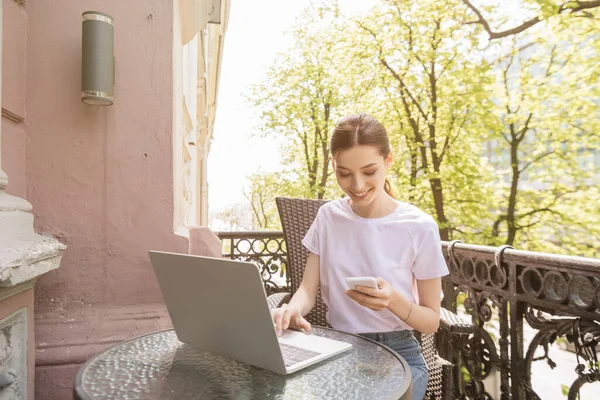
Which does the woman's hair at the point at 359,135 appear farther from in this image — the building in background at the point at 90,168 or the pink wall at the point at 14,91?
the pink wall at the point at 14,91

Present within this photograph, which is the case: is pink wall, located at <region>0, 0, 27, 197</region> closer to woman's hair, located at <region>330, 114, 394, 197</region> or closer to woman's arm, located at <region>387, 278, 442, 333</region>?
woman's hair, located at <region>330, 114, 394, 197</region>

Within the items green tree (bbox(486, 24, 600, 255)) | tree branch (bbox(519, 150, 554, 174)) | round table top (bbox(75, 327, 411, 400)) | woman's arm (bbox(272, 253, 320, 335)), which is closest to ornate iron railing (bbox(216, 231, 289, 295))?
woman's arm (bbox(272, 253, 320, 335))

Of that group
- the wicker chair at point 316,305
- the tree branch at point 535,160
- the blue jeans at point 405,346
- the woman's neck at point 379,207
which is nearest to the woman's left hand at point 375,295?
the blue jeans at point 405,346

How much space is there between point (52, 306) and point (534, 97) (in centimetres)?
1018

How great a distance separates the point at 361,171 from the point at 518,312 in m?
1.20

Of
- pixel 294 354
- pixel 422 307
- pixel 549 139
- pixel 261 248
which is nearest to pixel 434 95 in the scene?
pixel 549 139

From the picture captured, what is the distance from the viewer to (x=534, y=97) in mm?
9930

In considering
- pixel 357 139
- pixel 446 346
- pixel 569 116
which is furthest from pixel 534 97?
pixel 357 139

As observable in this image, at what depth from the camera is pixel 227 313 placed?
1198mm

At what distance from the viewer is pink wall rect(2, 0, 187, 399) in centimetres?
217

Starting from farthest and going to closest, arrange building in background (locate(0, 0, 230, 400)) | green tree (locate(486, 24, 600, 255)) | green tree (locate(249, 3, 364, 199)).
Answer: green tree (locate(249, 3, 364, 199)) → green tree (locate(486, 24, 600, 255)) → building in background (locate(0, 0, 230, 400))

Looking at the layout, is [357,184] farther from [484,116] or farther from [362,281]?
[484,116]

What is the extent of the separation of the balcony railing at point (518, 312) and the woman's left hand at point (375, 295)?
0.94 metres

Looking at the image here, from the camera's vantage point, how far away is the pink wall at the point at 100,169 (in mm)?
2166
